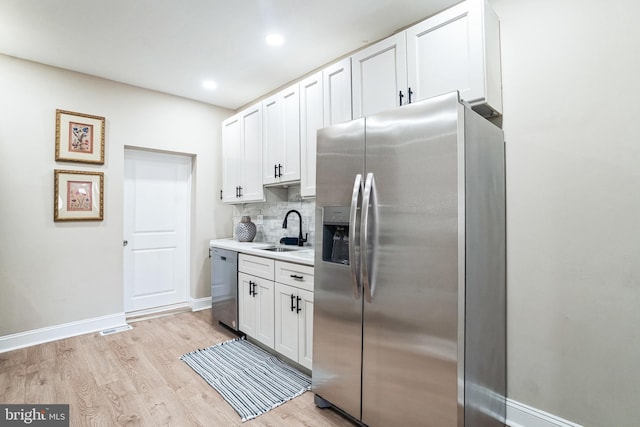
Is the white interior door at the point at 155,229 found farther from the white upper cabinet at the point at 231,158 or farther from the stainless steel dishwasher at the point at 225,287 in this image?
the stainless steel dishwasher at the point at 225,287

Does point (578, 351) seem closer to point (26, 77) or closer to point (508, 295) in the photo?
point (508, 295)

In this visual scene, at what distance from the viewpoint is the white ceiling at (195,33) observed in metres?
2.20

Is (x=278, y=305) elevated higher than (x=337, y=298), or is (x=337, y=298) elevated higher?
(x=337, y=298)

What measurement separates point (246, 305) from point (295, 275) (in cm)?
88

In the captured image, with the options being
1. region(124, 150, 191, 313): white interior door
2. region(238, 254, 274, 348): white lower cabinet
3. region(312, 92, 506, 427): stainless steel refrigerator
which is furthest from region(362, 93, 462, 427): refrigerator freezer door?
region(124, 150, 191, 313): white interior door

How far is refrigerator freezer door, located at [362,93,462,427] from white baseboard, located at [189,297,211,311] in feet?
9.92

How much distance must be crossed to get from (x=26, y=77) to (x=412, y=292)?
406cm

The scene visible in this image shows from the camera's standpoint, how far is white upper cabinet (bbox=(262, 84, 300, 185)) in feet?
9.56

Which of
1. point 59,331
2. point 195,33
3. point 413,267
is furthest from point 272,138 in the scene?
point 59,331

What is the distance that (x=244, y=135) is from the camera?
3637mm

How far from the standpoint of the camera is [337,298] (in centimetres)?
186

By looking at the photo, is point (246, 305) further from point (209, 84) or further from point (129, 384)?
point (209, 84)

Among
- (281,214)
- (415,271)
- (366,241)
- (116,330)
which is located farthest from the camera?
(281,214)

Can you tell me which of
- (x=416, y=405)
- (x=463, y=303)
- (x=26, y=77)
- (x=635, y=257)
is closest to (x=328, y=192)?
(x=463, y=303)
